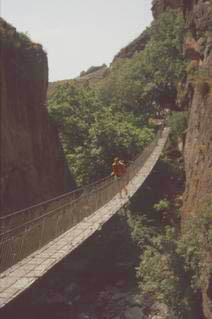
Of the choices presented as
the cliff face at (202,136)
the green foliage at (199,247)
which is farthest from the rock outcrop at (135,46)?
the green foliage at (199,247)

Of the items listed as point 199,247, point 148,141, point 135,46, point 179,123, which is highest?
point 135,46

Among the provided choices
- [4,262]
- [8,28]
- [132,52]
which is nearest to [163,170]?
[8,28]

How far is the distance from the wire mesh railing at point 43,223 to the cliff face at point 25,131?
209 inches

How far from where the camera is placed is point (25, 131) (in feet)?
83.8

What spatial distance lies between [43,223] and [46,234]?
825mm

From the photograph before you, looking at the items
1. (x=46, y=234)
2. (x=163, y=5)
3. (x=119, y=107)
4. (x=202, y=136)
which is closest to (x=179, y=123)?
(x=119, y=107)

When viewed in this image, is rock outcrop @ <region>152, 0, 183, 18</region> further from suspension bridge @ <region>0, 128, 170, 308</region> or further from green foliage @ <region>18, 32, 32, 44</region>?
suspension bridge @ <region>0, 128, 170, 308</region>

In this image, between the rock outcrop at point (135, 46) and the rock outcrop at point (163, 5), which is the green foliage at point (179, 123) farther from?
the rock outcrop at point (135, 46)

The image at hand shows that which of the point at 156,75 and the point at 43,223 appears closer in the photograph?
the point at 43,223

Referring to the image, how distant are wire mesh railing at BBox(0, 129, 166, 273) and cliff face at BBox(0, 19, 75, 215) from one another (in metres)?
5.30

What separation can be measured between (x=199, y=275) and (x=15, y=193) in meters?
12.7

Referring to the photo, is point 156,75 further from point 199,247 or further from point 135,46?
point 199,247

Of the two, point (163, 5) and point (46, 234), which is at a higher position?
point (163, 5)

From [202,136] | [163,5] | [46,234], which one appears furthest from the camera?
[163,5]
